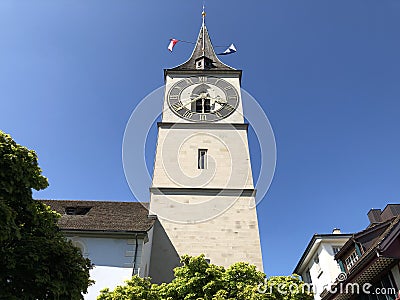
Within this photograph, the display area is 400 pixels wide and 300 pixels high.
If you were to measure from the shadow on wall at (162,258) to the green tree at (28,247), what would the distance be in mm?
9129

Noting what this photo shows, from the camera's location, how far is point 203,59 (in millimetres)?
34125

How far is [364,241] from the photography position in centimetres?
1280

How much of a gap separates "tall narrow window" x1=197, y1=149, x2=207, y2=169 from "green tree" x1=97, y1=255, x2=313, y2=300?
1007 centimetres

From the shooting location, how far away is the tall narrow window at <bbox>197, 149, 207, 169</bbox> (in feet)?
75.8

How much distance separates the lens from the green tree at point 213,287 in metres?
11.3

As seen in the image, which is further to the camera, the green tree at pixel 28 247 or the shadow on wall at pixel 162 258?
the shadow on wall at pixel 162 258

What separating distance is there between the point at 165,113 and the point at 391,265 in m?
19.8

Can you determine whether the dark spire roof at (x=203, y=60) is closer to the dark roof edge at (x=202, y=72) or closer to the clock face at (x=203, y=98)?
the dark roof edge at (x=202, y=72)

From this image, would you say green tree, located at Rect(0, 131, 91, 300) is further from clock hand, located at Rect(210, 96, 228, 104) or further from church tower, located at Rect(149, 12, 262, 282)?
clock hand, located at Rect(210, 96, 228, 104)

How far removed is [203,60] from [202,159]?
545 inches

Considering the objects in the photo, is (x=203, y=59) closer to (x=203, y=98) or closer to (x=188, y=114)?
(x=203, y=98)

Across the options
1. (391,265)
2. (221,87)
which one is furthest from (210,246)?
(221,87)

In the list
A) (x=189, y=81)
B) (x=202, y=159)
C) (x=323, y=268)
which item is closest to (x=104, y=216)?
(x=202, y=159)

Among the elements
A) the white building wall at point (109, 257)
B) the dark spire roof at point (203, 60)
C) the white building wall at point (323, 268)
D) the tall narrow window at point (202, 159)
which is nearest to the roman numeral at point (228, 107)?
the tall narrow window at point (202, 159)
